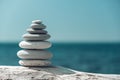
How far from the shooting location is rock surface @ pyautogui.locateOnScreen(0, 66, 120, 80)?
1302 centimetres

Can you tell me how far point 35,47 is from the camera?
13.7 metres

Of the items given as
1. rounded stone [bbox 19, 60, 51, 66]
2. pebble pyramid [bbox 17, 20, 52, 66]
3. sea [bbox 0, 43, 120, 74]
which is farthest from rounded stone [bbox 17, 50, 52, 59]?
sea [bbox 0, 43, 120, 74]

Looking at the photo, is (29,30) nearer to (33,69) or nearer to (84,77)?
(33,69)

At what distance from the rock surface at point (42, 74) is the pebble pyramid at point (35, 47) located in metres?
0.22

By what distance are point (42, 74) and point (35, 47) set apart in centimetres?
88

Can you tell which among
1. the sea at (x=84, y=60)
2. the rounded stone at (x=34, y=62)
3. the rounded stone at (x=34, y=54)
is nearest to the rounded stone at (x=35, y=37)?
the rounded stone at (x=34, y=54)

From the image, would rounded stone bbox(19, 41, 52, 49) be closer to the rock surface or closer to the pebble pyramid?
the pebble pyramid

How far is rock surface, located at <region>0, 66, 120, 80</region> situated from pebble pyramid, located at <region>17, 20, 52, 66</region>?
222mm

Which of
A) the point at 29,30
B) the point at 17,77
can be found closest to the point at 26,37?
the point at 29,30

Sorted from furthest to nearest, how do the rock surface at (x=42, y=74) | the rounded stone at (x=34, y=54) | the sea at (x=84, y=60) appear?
the sea at (x=84, y=60) → the rounded stone at (x=34, y=54) → the rock surface at (x=42, y=74)

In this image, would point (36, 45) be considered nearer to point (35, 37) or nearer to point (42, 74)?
point (35, 37)

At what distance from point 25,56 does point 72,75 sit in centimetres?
139

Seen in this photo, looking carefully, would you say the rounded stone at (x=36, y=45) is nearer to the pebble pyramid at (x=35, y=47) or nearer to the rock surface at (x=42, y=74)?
the pebble pyramid at (x=35, y=47)

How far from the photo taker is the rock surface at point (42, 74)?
513 inches
